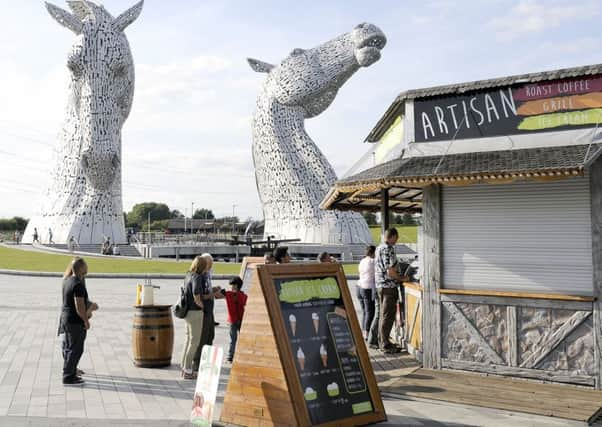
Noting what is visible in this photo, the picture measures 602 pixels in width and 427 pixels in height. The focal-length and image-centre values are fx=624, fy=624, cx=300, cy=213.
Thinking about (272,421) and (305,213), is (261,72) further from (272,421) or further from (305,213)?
(272,421)

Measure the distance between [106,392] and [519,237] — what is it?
557 cm

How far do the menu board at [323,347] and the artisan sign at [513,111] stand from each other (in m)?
3.60

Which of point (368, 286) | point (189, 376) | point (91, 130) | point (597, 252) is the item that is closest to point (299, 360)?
point (189, 376)

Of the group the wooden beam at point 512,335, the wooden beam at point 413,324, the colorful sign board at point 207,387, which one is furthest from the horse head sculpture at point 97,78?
the colorful sign board at point 207,387

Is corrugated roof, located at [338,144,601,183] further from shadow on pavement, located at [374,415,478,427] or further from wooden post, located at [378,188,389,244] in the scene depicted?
shadow on pavement, located at [374,415,478,427]

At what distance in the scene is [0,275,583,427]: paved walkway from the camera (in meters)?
6.33

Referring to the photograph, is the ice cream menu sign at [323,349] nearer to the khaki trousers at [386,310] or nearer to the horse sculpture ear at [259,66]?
the khaki trousers at [386,310]

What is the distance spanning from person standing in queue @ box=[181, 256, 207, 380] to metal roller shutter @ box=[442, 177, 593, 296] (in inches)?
132

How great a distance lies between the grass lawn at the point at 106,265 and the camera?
28234 millimetres

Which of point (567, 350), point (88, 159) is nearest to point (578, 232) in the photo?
point (567, 350)

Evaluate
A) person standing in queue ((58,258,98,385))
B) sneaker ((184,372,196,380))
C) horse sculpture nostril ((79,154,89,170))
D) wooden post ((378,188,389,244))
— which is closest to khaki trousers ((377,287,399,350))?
wooden post ((378,188,389,244))

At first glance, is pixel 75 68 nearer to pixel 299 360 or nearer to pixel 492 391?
pixel 492 391

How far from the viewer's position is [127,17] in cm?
5047

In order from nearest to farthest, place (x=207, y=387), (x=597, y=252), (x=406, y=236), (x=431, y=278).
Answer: (x=207, y=387), (x=597, y=252), (x=431, y=278), (x=406, y=236)
